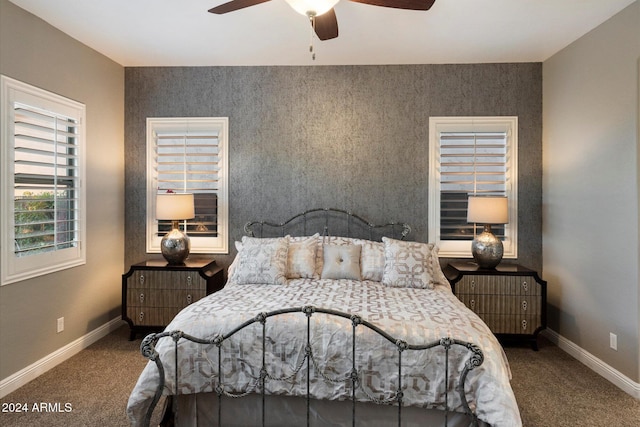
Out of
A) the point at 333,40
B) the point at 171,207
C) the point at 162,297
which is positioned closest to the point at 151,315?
the point at 162,297

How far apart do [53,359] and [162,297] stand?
0.99 meters

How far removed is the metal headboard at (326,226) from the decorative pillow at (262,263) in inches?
24.1

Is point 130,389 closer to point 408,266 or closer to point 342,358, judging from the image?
point 342,358

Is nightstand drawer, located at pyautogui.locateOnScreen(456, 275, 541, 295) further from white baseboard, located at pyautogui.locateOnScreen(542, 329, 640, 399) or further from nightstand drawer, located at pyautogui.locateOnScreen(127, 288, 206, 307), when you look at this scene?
nightstand drawer, located at pyautogui.locateOnScreen(127, 288, 206, 307)

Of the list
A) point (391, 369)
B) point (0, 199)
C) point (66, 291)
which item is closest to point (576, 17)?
point (391, 369)

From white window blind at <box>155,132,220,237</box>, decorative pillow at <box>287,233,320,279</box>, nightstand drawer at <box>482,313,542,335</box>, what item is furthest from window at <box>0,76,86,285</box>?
nightstand drawer at <box>482,313,542,335</box>

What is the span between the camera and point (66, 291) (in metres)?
3.38

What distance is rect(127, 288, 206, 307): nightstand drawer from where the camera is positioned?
3629mm

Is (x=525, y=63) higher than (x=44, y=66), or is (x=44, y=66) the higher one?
(x=525, y=63)

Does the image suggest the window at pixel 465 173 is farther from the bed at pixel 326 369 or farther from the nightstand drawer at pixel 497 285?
the bed at pixel 326 369

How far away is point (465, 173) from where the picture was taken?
3.99 meters

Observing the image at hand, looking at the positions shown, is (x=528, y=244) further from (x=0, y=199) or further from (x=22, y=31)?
(x=22, y=31)

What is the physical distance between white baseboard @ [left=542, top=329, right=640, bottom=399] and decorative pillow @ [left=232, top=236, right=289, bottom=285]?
2820 millimetres

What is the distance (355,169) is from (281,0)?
188cm
